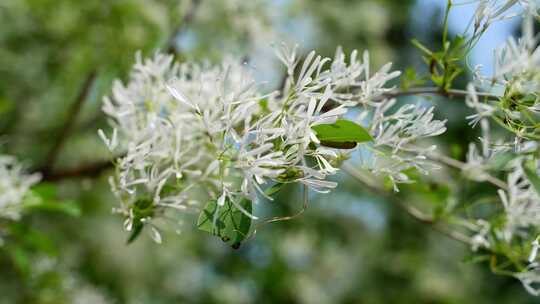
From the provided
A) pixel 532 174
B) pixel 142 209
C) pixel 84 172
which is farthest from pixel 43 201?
pixel 532 174

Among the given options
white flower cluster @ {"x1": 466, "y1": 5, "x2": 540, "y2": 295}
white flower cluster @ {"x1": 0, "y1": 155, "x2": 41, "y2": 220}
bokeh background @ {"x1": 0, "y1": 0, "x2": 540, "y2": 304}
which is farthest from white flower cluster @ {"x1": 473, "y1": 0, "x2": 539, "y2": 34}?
white flower cluster @ {"x1": 0, "y1": 155, "x2": 41, "y2": 220}

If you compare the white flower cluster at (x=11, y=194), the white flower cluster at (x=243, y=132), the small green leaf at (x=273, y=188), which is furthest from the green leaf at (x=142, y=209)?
the white flower cluster at (x=11, y=194)

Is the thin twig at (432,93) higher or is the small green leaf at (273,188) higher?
the thin twig at (432,93)

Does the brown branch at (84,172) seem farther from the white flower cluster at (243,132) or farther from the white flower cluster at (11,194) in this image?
the white flower cluster at (243,132)

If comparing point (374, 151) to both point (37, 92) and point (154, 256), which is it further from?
point (154, 256)

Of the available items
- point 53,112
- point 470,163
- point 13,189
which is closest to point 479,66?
point 470,163

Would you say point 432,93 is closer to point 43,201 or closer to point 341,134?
point 341,134
